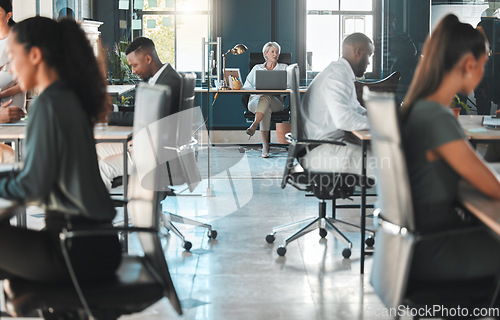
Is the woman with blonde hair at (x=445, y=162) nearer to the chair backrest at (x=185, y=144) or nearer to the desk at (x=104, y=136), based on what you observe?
the desk at (x=104, y=136)

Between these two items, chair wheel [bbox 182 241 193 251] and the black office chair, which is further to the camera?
the black office chair

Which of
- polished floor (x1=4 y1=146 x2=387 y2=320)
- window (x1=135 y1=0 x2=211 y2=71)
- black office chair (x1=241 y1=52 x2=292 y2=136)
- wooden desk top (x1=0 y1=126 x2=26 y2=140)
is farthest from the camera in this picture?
black office chair (x1=241 y1=52 x2=292 y2=136)

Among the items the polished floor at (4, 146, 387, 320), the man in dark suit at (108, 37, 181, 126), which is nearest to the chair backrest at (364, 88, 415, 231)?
the polished floor at (4, 146, 387, 320)

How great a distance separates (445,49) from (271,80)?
6226 mm

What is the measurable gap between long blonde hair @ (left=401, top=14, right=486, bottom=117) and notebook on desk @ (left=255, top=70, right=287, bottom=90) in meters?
6.15

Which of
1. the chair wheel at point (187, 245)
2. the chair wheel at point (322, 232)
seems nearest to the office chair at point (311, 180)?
the chair wheel at point (322, 232)

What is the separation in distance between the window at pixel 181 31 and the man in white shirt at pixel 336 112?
1581 mm

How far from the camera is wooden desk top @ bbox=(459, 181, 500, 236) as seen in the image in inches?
74.9

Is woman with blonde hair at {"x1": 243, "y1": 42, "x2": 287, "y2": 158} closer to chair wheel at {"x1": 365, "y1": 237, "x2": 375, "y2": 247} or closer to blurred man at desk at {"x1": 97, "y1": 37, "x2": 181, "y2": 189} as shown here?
blurred man at desk at {"x1": 97, "y1": 37, "x2": 181, "y2": 189}

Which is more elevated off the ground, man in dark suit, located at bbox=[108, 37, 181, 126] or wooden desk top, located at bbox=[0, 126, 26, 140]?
man in dark suit, located at bbox=[108, 37, 181, 126]

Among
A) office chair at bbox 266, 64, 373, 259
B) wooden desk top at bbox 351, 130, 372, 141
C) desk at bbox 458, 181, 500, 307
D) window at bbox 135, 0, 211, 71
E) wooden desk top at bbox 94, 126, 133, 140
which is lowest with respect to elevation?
office chair at bbox 266, 64, 373, 259

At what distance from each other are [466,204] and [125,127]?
2438 mm

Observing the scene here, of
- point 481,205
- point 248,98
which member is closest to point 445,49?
point 481,205

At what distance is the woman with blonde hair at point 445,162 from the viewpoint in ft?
7.09
